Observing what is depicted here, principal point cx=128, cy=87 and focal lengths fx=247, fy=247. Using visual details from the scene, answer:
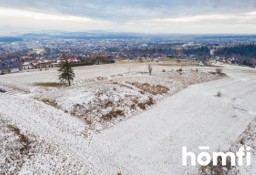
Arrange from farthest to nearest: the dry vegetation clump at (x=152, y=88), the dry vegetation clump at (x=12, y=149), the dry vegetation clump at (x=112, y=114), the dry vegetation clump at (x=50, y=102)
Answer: the dry vegetation clump at (x=152, y=88) < the dry vegetation clump at (x=50, y=102) < the dry vegetation clump at (x=112, y=114) < the dry vegetation clump at (x=12, y=149)

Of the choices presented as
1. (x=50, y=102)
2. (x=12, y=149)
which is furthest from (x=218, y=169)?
(x=50, y=102)

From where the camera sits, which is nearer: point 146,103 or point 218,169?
point 218,169

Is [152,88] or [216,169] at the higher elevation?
[152,88]

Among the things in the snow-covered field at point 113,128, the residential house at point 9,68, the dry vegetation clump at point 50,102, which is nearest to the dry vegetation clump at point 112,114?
the snow-covered field at point 113,128

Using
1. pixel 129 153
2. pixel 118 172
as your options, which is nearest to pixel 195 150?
pixel 129 153

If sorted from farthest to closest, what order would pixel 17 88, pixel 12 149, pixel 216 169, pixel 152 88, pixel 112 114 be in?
pixel 152 88
pixel 17 88
pixel 112 114
pixel 216 169
pixel 12 149

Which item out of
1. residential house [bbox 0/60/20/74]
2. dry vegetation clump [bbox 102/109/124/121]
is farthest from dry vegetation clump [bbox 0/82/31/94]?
residential house [bbox 0/60/20/74]

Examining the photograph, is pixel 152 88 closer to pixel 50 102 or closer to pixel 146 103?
pixel 146 103

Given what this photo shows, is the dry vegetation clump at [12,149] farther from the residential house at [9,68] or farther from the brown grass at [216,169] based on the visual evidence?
the residential house at [9,68]
